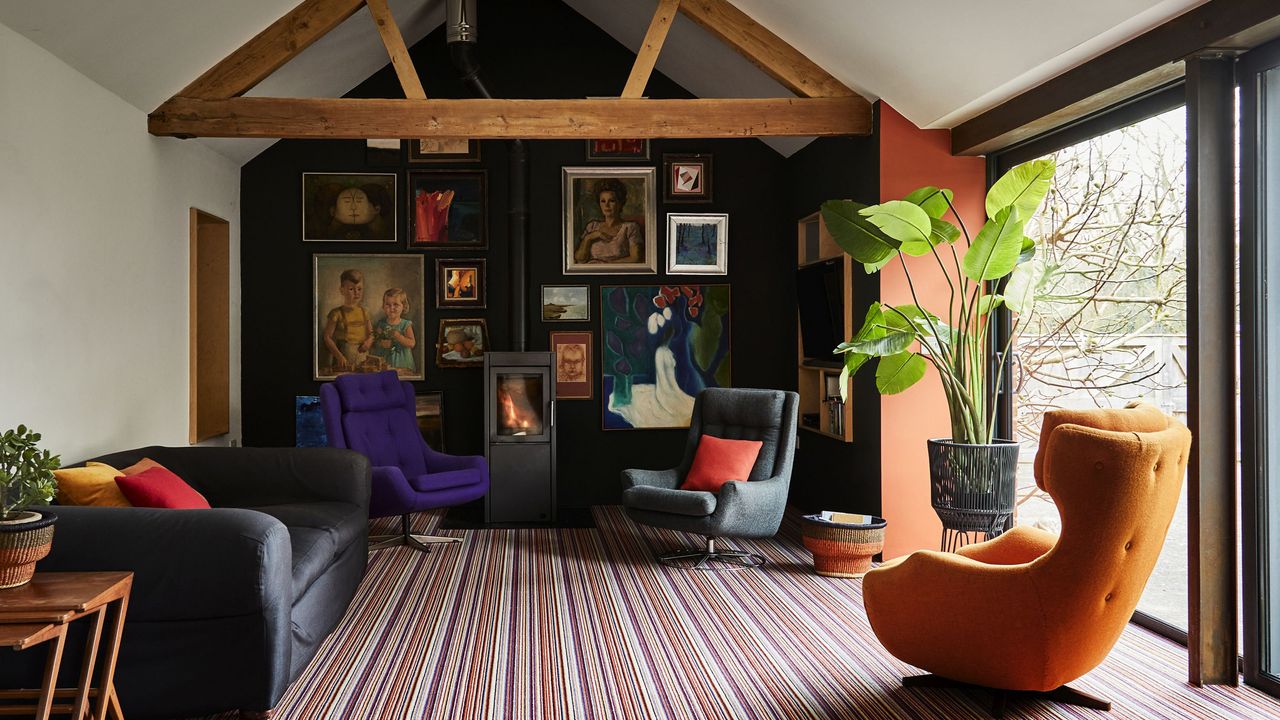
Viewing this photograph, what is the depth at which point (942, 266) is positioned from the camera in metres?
4.30

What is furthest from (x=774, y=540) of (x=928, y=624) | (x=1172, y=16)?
(x=1172, y=16)

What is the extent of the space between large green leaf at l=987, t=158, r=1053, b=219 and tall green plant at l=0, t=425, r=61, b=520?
146 inches

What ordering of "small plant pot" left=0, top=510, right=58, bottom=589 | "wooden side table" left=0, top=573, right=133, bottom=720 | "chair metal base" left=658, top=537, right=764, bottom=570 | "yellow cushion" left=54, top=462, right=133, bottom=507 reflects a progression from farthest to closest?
"chair metal base" left=658, top=537, right=764, bottom=570
"yellow cushion" left=54, top=462, right=133, bottom=507
"small plant pot" left=0, top=510, right=58, bottom=589
"wooden side table" left=0, top=573, right=133, bottom=720

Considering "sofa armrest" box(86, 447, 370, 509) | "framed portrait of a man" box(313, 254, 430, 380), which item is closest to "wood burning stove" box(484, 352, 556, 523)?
"framed portrait of a man" box(313, 254, 430, 380)

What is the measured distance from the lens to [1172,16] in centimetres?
364

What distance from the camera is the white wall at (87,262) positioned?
4.18m

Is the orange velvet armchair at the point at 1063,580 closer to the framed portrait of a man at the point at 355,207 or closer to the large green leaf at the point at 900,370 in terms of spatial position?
the large green leaf at the point at 900,370

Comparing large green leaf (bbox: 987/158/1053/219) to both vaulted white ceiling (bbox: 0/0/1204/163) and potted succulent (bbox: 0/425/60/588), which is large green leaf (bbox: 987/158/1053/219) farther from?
potted succulent (bbox: 0/425/60/588)

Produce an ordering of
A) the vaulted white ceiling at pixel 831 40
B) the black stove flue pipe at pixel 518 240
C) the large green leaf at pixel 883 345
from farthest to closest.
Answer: the black stove flue pipe at pixel 518 240, the large green leaf at pixel 883 345, the vaulted white ceiling at pixel 831 40

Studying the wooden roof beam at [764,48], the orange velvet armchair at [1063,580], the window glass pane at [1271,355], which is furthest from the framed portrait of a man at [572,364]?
the window glass pane at [1271,355]

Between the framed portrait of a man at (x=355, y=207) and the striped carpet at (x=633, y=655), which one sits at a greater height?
the framed portrait of a man at (x=355, y=207)

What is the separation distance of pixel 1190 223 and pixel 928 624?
186cm

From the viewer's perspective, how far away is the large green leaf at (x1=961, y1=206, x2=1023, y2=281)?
4105 mm

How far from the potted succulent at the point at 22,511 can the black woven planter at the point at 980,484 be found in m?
3.52
